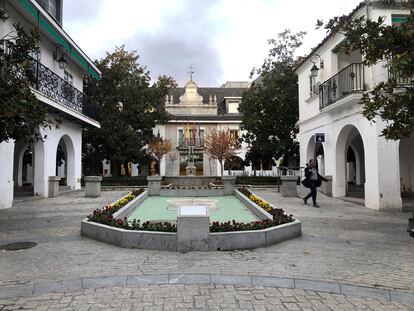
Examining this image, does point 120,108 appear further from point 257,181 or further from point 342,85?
point 342,85

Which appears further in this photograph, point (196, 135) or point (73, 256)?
point (196, 135)

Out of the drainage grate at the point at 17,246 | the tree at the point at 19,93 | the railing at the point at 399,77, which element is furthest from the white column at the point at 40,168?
the railing at the point at 399,77

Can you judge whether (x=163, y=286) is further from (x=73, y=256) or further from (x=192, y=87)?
(x=192, y=87)

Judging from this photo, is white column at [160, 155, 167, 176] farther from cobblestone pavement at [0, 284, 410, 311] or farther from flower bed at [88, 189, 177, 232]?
cobblestone pavement at [0, 284, 410, 311]

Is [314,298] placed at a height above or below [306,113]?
below

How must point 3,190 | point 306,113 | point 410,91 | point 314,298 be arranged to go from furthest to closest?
point 306,113 < point 3,190 < point 410,91 < point 314,298

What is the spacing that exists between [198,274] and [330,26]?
5.63 meters

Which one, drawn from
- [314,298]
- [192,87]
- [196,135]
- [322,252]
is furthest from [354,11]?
[192,87]

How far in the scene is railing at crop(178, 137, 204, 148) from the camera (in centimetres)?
3853

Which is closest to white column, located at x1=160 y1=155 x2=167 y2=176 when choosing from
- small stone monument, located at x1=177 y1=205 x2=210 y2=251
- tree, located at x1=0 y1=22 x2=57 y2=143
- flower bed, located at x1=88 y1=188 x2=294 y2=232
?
flower bed, located at x1=88 y1=188 x2=294 y2=232

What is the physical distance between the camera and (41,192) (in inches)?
639

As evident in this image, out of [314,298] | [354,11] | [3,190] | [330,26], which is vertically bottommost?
[314,298]

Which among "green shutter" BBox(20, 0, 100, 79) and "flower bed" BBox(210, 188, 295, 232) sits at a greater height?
"green shutter" BBox(20, 0, 100, 79)

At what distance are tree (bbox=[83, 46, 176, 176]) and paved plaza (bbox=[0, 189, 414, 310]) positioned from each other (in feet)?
66.2
